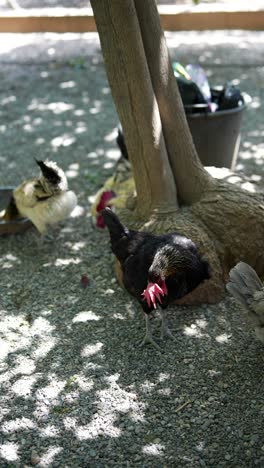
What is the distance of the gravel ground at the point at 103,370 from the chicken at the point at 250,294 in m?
0.35

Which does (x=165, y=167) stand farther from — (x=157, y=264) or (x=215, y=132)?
(x=215, y=132)

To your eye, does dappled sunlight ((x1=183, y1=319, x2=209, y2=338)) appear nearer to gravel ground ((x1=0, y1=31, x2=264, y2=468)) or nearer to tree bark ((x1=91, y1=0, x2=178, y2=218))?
gravel ground ((x1=0, y1=31, x2=264, y2=468))

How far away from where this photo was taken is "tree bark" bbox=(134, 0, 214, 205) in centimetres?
494

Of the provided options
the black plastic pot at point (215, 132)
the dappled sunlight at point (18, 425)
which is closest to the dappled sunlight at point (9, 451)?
the dappled sunlight at point (18, 425)

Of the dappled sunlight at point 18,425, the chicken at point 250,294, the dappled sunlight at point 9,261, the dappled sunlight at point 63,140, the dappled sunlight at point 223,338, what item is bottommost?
the dappled sunlight at point 63,140

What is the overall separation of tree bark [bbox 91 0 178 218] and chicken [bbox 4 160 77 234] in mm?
731

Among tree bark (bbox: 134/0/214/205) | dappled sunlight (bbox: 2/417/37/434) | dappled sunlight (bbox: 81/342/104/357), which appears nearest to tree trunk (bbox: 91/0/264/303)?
tree bark (bbox: 134/0/214/205)

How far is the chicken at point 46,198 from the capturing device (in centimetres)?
560

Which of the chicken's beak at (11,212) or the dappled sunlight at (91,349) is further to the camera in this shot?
the chicken's beak at (11,212)

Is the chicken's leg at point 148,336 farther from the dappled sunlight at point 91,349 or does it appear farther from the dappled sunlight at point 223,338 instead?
the dappled sunlight at point 223,338

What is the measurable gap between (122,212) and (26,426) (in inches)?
85.2

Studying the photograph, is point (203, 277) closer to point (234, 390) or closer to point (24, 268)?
point (234, 390)

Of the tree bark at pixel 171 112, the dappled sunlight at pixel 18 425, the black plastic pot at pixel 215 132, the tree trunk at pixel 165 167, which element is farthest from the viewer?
the black plastic pot at pixel 215 132

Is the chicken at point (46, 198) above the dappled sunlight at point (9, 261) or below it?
above
